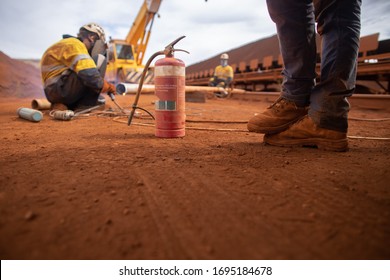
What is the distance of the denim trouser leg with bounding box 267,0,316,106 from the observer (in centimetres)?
144

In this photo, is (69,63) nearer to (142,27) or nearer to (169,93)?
(169,93)

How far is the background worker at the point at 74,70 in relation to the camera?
3.11 meters

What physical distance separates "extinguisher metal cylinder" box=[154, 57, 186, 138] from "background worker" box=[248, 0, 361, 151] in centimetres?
56

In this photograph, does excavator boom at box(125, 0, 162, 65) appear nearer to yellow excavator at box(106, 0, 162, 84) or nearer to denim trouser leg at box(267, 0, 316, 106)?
yellow excavator at box(106, 0, 162, 84)

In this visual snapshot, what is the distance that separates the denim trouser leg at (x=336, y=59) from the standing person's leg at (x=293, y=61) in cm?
7

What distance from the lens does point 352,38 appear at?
137cm

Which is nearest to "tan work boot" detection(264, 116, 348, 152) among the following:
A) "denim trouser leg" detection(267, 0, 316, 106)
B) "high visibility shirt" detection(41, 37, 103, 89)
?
"denim trouser leg" detection(267, 0, 316, 106)

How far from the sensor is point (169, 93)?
5.98 ft

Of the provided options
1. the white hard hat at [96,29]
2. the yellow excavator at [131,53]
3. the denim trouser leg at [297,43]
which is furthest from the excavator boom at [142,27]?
the denim trouser leg at [297,43]

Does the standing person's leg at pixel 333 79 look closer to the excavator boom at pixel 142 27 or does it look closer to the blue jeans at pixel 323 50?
the blue jeans at pixel 323 50

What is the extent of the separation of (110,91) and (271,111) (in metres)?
2.58

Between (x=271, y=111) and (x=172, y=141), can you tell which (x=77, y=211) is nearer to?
(x=172, y=141)

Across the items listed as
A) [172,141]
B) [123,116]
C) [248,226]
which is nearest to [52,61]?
[123,116]

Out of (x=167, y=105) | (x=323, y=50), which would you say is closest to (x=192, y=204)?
(x=167, y=105)
